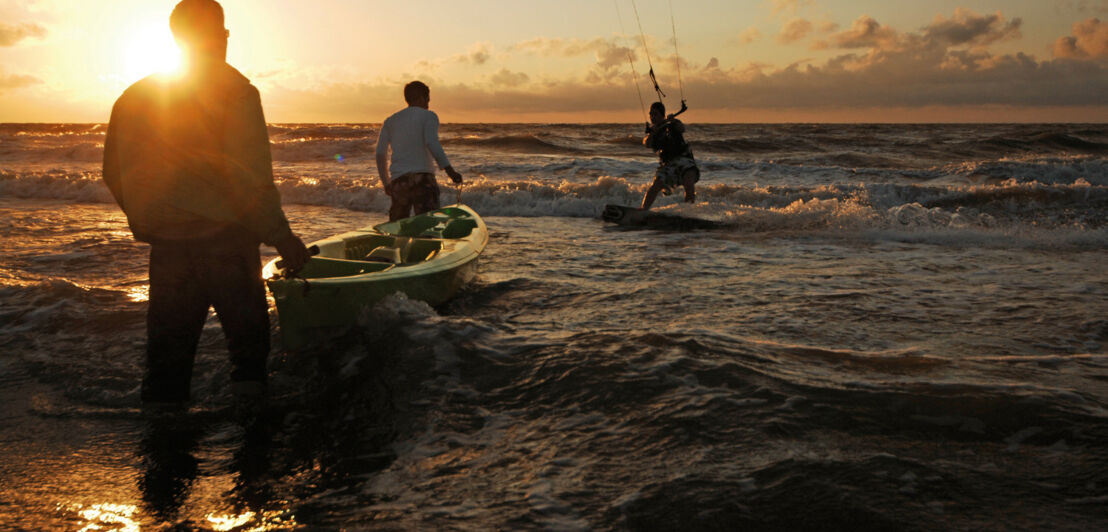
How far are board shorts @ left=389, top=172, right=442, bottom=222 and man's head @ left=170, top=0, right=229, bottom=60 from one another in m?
4.16

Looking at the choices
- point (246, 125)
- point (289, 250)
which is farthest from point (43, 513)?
point (246, 125)

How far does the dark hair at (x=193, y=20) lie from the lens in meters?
2.54

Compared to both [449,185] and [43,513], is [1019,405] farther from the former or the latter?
[449,185]

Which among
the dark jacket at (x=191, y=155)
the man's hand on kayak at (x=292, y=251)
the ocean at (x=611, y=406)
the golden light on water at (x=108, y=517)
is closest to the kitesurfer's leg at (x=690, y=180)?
the ocean at (x=611, y=406)

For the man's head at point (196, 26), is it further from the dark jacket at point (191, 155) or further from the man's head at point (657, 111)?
the man's head at point (657, 111)

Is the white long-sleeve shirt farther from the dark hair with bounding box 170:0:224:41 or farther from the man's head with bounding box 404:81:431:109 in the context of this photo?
the dark hair with bounding box 170:0:224:41

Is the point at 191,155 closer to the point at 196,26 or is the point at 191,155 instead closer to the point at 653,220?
the point at 196,26

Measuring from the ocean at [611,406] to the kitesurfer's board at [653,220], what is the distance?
8.88ft

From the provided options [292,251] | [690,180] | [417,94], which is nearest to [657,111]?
[690,180]

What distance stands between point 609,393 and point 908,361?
171 cm

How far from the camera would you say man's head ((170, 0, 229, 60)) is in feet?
8.32

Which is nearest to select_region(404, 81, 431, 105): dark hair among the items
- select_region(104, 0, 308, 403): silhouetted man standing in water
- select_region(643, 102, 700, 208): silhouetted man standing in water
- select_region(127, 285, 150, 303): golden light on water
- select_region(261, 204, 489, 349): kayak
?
select_region(261, 204, 489, 349): kayak

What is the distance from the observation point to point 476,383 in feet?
11.6

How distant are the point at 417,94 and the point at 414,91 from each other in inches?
1.5
